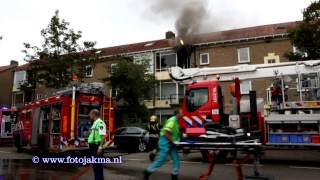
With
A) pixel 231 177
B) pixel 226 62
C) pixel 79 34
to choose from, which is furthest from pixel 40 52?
pixel 231 177

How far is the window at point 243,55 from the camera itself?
1293 inches

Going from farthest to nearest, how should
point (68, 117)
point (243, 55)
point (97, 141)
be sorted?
point (243, 55)
point (68, 117)
point (97, 141)

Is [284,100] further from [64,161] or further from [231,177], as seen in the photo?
[64,161]

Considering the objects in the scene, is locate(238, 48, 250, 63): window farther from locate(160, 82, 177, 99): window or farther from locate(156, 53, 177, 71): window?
locate(160, 82, 177, 99): window

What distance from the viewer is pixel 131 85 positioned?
30641 millimetres

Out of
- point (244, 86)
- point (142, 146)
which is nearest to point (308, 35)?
point (244, 86)

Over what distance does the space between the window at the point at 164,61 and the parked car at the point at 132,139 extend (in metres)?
16.1

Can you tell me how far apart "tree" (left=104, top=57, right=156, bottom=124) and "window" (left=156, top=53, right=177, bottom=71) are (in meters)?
5.30

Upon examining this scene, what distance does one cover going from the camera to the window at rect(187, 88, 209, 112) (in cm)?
1347

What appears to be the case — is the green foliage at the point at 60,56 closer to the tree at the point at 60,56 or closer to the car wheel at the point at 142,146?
the tree at the point at 60,56

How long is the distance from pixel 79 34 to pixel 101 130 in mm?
22790

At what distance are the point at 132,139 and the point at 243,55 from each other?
642 inches

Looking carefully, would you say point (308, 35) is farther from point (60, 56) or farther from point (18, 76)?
point (18, 76)

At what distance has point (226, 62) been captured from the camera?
1319 inches
